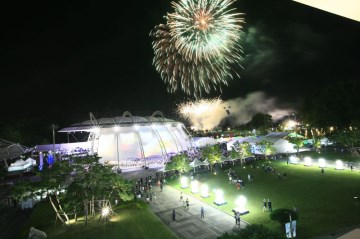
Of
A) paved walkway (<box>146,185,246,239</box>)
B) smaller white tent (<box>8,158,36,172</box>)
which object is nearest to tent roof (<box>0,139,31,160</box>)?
smaller white tent (<box>8,158,36,172</box>)

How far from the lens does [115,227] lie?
1017 inches

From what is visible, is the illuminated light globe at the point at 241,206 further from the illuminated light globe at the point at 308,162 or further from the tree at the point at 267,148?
the tree at the point at 267,148

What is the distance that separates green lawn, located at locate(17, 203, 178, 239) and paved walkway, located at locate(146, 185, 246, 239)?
107cm

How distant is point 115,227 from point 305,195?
2162 centimetres

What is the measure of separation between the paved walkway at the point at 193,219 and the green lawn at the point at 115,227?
1074 millimetres

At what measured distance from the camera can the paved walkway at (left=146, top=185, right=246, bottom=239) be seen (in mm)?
23266

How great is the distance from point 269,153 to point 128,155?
112ft

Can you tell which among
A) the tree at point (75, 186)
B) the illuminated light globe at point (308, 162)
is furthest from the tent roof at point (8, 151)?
the illuminated light globe at point (308, 162)

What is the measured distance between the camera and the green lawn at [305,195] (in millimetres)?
22938

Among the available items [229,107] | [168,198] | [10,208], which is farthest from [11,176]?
[229,107]

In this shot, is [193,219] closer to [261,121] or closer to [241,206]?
[241,206]

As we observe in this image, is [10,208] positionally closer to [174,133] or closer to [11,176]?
[11,176]

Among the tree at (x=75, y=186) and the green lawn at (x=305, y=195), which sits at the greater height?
the tree at (x=75, y=186)

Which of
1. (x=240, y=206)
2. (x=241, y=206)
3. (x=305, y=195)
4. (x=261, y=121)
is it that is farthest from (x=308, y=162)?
(x=261, y=121)
